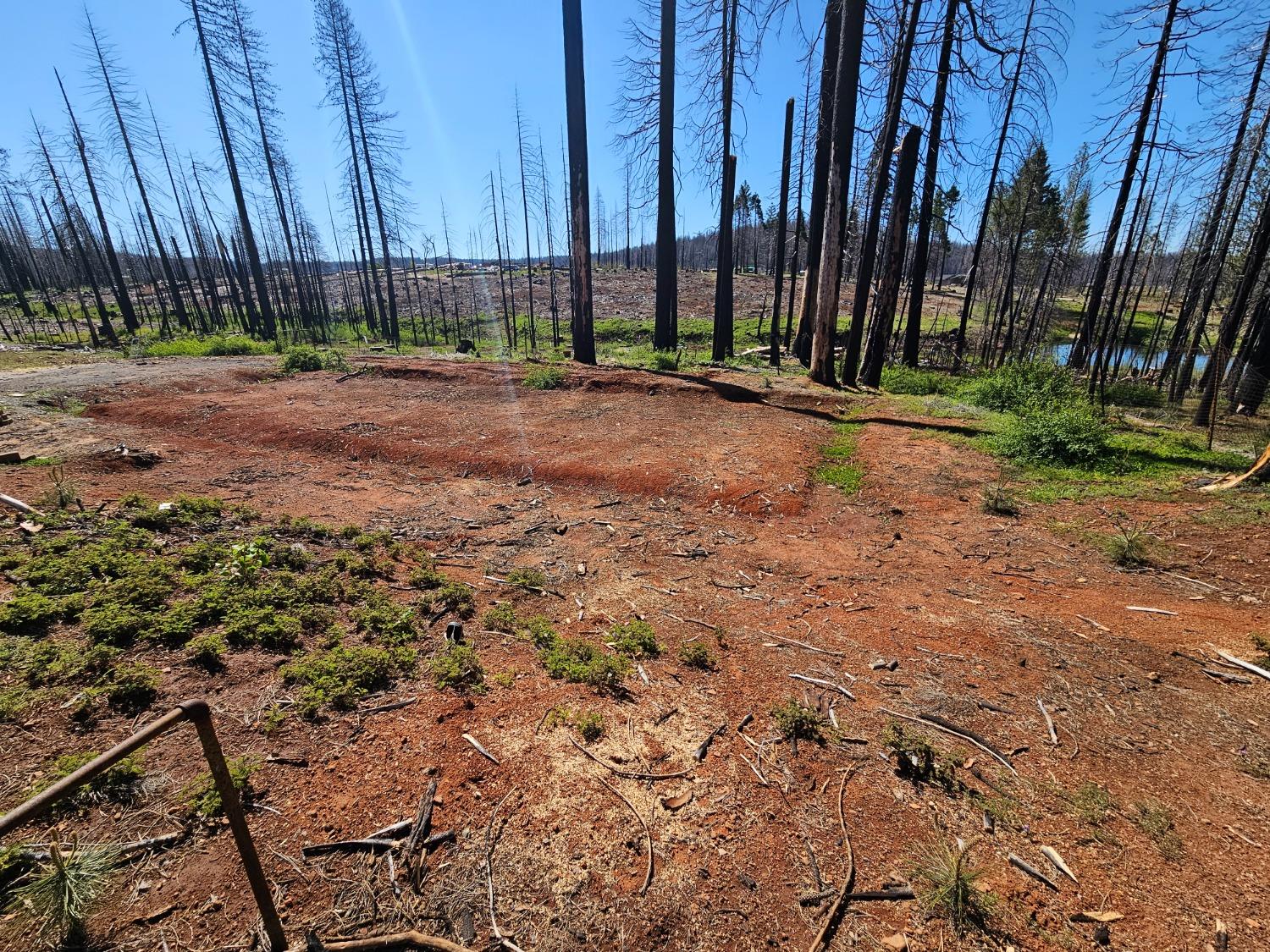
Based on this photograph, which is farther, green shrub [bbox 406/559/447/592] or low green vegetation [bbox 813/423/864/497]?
low green vegetation [bbox 813/423/864/497]

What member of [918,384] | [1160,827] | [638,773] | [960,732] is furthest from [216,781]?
[918,384]

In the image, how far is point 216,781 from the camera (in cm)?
161

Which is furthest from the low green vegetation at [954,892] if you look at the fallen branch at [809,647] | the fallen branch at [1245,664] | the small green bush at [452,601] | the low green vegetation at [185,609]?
Answer: the small green bush at [452,601]

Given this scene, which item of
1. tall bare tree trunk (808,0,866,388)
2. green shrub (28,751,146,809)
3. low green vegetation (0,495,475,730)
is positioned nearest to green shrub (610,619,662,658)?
low green vegetation (0,495,475,730)

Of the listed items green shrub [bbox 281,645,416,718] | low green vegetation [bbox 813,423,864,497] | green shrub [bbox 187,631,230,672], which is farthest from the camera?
low green vegetation [bbox 813,423,864,497]

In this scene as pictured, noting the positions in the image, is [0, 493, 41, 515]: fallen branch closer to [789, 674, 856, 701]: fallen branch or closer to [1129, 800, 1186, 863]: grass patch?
[789, 674, 856, 701]: fallen branch

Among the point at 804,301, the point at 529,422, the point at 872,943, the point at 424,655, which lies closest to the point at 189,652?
the point at 424,655

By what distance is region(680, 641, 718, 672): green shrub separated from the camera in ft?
A: 11.9

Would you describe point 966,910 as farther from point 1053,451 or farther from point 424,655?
point 1053,451

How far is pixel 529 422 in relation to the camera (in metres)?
9.32

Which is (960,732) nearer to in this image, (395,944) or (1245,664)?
(1245,664)

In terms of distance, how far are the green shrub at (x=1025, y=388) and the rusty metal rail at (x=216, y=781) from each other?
1216cm

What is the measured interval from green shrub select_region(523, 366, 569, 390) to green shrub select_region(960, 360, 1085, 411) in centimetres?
934

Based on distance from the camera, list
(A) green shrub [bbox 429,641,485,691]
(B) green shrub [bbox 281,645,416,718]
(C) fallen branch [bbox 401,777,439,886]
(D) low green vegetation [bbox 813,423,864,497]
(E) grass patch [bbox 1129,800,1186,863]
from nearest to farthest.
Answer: (C) fallen branch [bbox 401,777,439,886] → (E) grass patch [bbox 1129,800,1186,863] → (B) green shrub [bbox 281,645,416,718] → (A) green shrub [bbox 429,641,485,691] → (D) low green vegetation [bbox 813,423,864,497]
